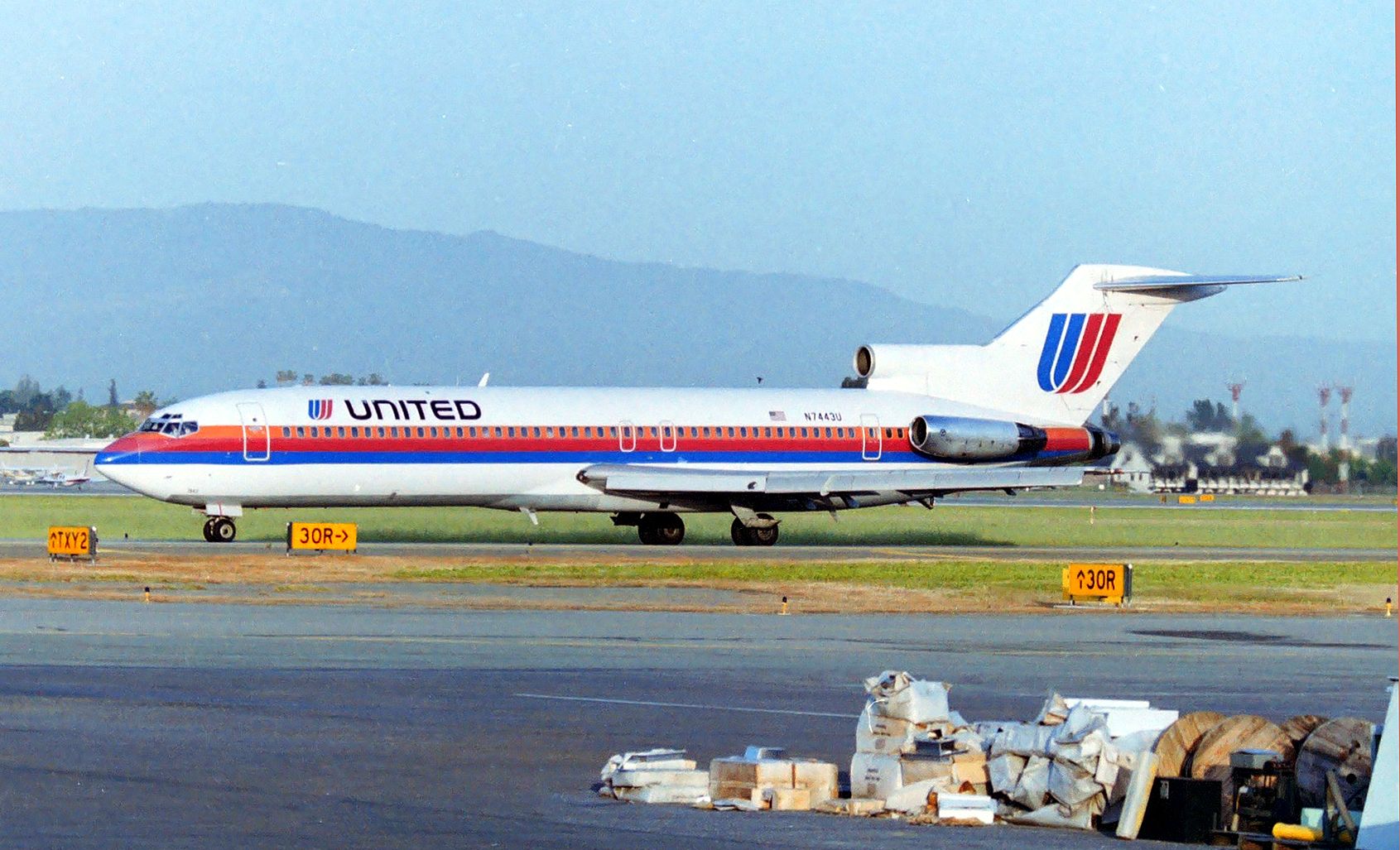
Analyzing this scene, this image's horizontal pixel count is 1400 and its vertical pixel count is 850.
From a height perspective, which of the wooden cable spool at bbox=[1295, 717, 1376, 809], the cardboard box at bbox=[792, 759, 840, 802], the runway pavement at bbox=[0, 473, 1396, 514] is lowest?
the cardboard box at bbox=[792, 759, 840, 802]

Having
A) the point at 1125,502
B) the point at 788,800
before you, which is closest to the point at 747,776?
the point at 788,800

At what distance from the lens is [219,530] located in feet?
163

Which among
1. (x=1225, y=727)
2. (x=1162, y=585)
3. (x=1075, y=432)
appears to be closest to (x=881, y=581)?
(x=1162, y=585)

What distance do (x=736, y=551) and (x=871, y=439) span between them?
676 cm

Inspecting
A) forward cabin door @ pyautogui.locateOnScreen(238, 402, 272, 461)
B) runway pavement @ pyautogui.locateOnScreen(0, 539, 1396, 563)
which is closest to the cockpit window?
forward cabin door @ pyautogui.locateOnScreen(238, 402, 272, 461)

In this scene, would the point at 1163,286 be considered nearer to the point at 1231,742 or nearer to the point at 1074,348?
the point at 1074,348

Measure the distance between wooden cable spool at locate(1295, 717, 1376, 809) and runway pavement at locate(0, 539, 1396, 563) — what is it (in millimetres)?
32346

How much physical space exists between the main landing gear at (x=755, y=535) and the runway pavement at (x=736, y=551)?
0.84 metres

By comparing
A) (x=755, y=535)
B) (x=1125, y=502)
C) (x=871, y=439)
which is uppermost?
(x=871, y=439)

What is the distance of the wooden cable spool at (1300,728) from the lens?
13.5 m

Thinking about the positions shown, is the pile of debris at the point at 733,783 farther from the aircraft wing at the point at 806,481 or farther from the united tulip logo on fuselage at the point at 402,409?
the aircraft wing at the point at 806,481

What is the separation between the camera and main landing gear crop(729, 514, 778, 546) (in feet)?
177

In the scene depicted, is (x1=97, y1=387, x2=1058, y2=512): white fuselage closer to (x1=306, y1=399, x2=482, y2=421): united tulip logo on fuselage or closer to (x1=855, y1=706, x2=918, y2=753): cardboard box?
(x1=306, y1=399, x2=482, y2=421): united tulip logo on fuselage

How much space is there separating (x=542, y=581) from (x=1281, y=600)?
13.2m
